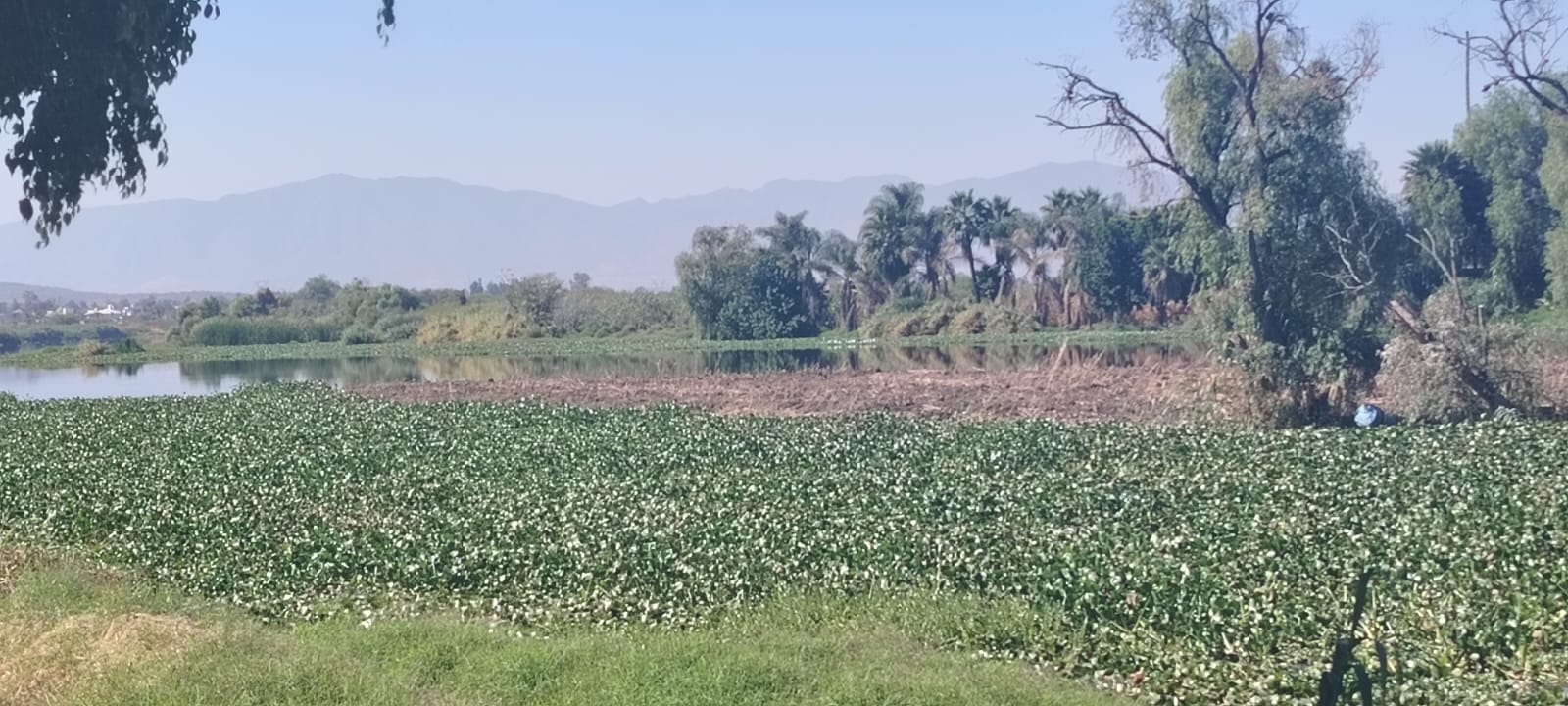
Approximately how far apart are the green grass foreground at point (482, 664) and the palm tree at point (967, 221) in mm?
64497

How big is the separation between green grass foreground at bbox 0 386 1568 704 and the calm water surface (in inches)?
758

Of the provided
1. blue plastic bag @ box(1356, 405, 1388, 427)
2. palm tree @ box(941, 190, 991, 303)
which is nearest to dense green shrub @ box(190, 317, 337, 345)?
palm tree @ box(941, 190, 991, 303)

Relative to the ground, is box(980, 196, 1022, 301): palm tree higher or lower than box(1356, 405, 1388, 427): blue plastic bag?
higher

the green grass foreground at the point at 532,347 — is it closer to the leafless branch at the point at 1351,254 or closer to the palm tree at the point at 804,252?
the palm tree at the point at 804,252

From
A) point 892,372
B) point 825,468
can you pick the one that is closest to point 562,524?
point 825,468

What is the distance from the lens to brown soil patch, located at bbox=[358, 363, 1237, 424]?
903 inches

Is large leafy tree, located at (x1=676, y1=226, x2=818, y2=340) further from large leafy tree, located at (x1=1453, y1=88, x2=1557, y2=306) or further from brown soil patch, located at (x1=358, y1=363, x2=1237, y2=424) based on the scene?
large leafy tree, located at (x1=1453, y1=88, x2=1557, y2=306)

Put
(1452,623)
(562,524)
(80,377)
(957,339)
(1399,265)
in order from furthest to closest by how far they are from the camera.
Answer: (957,339)
(80,377)
(1399,265)
(562,524)
(1452,623)

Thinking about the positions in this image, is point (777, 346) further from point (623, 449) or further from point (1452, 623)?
point (1452, 623)

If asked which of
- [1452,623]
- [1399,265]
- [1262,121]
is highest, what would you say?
[1262,121]

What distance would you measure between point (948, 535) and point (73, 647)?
657 cm

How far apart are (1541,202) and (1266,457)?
120 feet

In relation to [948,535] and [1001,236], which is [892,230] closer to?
[1001,236]

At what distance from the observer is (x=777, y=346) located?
66.0 m
